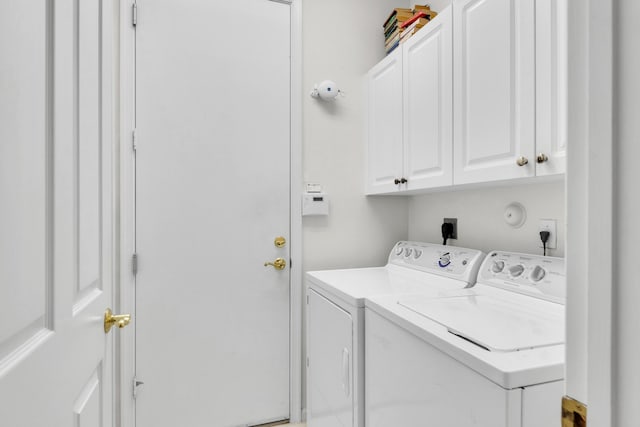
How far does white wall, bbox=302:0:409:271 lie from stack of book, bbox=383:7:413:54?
0.26ft

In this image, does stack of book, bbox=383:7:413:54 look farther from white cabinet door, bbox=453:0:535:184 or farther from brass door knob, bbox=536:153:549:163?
brass door knob, bbox=536:153:549:163

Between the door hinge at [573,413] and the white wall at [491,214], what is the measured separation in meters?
1.10

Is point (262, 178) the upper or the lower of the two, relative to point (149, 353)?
upper

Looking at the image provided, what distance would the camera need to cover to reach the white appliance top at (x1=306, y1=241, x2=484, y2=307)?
152 centimetres

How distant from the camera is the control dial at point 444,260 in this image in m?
1.72

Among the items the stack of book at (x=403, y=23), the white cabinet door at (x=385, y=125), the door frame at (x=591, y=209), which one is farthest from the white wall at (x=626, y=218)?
the stack of book at (x=403, y=23)

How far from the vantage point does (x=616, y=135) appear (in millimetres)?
358

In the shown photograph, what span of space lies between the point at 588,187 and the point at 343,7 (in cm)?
221

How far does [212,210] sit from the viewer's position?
1.95m

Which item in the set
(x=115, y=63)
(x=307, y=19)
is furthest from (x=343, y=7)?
(x=115, y=63)

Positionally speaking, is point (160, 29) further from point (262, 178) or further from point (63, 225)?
point (63, 225)

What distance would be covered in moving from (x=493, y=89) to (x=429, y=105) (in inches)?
14.5

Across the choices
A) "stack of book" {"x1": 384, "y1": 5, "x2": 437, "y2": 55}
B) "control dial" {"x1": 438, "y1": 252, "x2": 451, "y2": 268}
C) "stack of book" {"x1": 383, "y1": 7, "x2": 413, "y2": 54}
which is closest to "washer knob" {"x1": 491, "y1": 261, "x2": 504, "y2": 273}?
"control dial" {"x1": 438, "y1": 252, "x2": 451, "y2": 268}

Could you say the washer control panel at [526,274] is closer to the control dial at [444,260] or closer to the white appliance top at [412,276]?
the white appliance top at [412,276]
